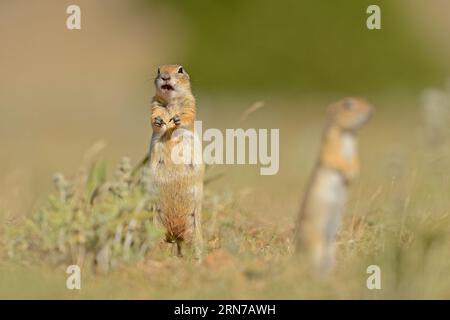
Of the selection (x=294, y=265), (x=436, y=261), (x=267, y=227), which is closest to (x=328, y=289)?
(x=294, y=265)

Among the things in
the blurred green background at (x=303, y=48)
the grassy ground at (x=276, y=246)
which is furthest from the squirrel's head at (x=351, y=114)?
the blurred green background at (x=303, y=48)

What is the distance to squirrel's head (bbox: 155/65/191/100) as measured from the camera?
28.7ft

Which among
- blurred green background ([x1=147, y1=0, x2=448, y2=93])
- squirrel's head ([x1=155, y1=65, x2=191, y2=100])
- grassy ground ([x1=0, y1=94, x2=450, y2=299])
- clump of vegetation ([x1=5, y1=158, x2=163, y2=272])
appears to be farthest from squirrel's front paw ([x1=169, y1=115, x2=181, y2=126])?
blurred green background ([x1=147, y1=0, x2=448, y2=93])

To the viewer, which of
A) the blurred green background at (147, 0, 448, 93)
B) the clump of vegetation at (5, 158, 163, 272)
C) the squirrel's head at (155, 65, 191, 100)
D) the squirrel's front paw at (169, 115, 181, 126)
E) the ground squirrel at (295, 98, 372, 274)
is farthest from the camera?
the blurred green background at (147, 0, 448, 93)

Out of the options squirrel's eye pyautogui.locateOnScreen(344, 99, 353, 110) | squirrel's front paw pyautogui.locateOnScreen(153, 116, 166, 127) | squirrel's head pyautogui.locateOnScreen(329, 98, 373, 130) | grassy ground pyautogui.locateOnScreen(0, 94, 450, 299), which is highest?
squirrel's front paw pyautogui.locateOnScreen(153, 116, 166, 127)

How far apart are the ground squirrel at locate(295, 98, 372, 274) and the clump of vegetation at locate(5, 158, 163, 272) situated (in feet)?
3.92

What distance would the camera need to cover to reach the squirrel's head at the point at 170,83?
874cm

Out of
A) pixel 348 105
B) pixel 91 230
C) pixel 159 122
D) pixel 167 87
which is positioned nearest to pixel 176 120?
pixel 159 122

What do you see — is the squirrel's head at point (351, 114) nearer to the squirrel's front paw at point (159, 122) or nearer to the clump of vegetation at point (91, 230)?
the clump of vegetation at point (91, 230)

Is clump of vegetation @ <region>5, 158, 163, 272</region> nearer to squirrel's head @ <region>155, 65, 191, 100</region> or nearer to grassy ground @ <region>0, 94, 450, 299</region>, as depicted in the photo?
grassy ground @ <region>0, 94, 450, 299</region>

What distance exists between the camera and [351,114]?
7016 mm

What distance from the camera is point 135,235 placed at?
778 centimetres

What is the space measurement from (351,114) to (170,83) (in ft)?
6.99

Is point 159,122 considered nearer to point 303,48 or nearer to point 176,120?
point 176,120
